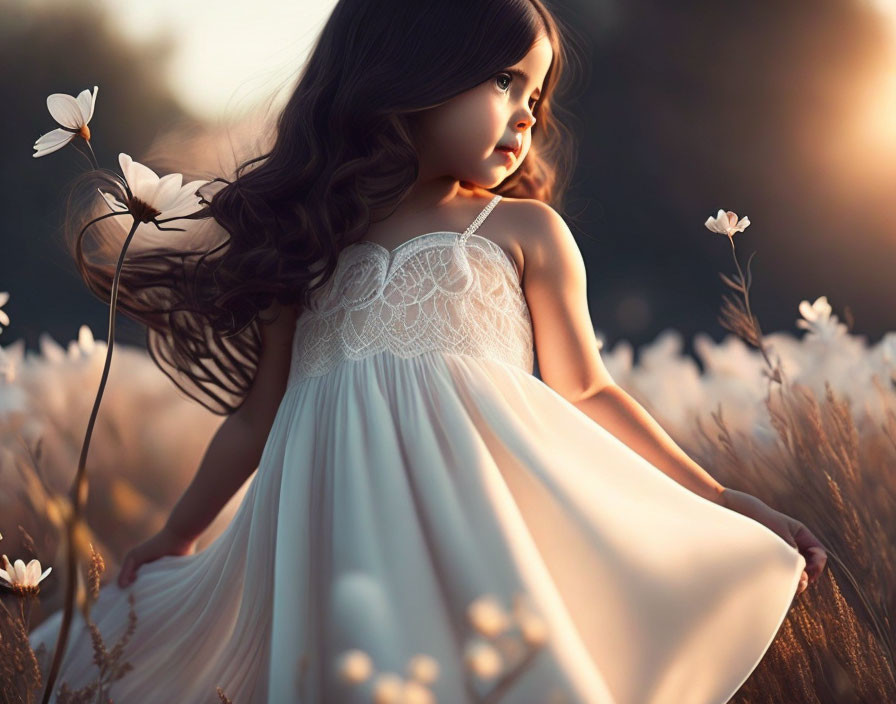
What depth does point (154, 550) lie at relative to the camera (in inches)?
57.3

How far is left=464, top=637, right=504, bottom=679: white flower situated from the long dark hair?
594 millimetres

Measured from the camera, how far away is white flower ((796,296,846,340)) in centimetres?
153

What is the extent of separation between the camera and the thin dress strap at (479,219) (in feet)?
4.22

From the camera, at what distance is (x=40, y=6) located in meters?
2.03

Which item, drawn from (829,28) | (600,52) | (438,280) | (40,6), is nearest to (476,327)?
(438,280)

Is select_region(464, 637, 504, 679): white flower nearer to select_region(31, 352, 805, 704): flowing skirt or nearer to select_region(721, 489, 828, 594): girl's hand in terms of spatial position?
select_region(31, 352, 805, 704): flowing skirt

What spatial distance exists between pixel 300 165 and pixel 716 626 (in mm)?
875

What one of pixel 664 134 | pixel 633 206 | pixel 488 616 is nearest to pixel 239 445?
pixel 488 616

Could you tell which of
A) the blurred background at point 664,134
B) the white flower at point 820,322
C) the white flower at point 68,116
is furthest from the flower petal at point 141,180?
the white flower at point 820,322

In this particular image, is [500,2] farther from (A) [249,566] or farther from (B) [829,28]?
(B) [829,28]

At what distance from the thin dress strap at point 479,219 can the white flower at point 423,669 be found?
582 mm

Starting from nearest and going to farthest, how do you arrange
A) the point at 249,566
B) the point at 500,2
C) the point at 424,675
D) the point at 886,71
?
the point at 424,675
the point at 249,566
the point at 500,2
the point at 886,71

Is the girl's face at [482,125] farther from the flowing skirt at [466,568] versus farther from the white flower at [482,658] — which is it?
the white flower at [482,658]

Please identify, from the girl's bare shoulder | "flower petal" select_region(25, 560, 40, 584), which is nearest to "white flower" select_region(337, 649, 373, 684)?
"flower petal" select_region(25, 560, 40, 584)
